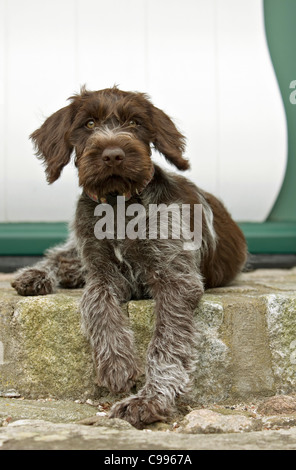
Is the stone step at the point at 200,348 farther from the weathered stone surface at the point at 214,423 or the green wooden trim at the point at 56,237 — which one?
the green wooden trim at the point at 56,237

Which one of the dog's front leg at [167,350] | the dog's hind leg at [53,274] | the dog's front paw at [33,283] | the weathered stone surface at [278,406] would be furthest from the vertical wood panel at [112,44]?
the weathered stone surface at [278,406]

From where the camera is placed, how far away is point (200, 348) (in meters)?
3.65

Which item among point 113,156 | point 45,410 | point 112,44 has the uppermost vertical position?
point 112,44

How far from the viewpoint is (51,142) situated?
12.6 feet

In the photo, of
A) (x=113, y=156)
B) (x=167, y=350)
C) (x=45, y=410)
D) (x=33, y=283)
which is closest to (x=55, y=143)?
(x=113, y=156)

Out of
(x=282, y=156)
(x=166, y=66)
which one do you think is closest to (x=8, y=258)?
(x=166, y=66)

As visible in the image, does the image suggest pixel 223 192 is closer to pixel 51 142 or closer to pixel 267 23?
pixel 267 23

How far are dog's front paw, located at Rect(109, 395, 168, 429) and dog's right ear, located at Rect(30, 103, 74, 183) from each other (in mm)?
1353

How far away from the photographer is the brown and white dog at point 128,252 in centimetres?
342

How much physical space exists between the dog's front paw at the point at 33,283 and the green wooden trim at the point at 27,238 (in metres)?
1.10

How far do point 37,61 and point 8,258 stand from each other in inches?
61.4

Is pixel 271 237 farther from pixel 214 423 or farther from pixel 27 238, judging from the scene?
pixel 214 423

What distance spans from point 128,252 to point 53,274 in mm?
786
